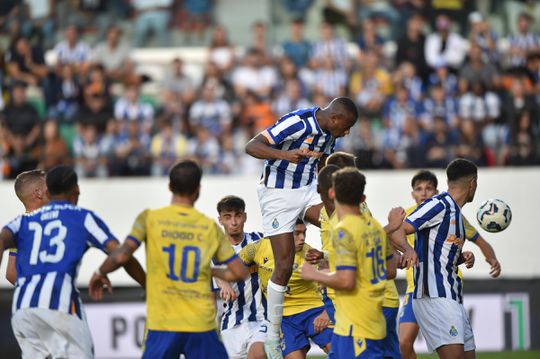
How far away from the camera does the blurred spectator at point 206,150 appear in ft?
53.0

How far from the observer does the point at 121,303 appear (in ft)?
50.9

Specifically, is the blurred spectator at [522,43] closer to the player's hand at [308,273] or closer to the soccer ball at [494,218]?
the soccer ball at [494,218]

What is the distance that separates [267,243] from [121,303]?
6175mm

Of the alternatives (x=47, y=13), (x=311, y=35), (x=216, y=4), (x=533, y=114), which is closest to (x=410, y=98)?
(x=533, y=114)

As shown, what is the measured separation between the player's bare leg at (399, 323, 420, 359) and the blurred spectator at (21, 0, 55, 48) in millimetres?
10270

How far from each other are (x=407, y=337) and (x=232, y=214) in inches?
85.2

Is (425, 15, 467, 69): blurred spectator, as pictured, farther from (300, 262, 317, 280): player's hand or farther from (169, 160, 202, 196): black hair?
(300, 262, 317, 280): player's hand

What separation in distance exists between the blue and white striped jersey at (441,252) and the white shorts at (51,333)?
3.00 meters

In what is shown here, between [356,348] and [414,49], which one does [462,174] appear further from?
[414,49]

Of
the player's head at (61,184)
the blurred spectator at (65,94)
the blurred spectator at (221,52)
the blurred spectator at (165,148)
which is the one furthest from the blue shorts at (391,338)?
the blurred spectator at (221,52)

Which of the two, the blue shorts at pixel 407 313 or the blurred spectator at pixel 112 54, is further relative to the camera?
the blurred spectator at pixel 112 54

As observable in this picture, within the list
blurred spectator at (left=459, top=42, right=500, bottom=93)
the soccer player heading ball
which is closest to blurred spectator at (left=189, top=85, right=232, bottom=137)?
blurred spectator at (left=459, top=42, right=500, bottom=93)

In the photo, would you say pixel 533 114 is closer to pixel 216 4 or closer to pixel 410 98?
pixel 410 98

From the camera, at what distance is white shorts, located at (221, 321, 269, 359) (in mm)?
9961
